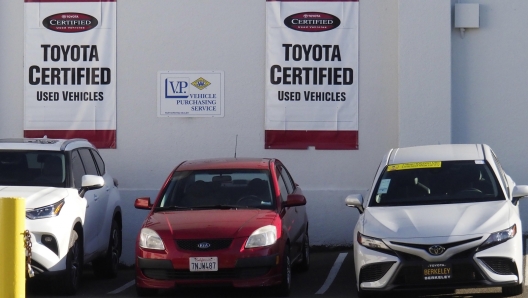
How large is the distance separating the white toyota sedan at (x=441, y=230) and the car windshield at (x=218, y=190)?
1.21 metres

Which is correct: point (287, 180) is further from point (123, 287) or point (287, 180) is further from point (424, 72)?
point (424, 72)

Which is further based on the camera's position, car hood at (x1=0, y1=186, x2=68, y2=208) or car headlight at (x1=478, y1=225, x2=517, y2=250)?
car hood at (x1=0, y1=186, x2=68, y2=208)

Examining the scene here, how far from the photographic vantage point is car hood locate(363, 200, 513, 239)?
8.76m

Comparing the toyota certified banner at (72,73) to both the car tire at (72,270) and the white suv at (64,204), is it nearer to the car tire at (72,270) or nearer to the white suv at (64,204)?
the white suv at (64,204)

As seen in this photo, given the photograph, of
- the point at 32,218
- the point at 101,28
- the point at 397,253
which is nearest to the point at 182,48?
the point at 101,28

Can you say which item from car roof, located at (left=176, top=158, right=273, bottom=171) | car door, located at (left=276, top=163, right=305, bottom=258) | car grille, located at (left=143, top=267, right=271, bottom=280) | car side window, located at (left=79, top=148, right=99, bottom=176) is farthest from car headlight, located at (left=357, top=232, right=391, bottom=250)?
car side window, located at (left=79, top=148, right=99, bottom=176)

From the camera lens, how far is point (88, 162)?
11828 mm

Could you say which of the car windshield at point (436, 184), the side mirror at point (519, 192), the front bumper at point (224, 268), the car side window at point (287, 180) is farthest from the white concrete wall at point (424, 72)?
the front bumper at point (224, 268)

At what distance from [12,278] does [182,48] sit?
26.1ft

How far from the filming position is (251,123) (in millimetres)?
14477

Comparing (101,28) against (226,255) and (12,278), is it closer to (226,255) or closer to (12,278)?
(226,255)

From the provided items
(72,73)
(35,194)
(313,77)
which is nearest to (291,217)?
(35,194)

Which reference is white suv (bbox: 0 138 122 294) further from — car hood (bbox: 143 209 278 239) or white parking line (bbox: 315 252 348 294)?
white parking line (bbox: 315 252 348 294)

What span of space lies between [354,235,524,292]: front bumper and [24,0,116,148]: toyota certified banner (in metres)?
7.12
